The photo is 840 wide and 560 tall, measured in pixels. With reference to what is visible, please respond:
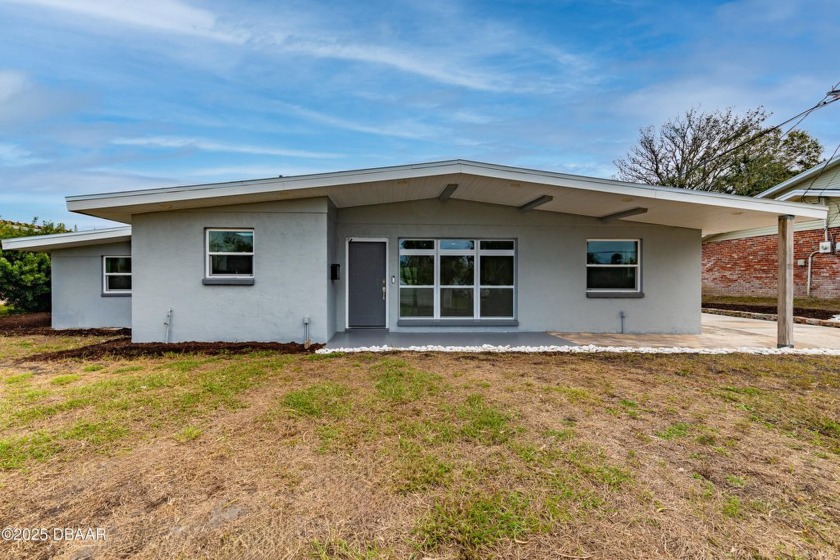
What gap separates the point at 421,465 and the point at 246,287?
19.3ft

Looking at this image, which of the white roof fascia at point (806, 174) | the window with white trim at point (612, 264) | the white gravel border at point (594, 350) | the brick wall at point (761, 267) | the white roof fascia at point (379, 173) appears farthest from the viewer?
the brick wall at point (761, 267)

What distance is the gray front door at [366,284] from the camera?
30.1 feet

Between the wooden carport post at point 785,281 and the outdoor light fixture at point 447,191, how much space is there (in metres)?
5.99

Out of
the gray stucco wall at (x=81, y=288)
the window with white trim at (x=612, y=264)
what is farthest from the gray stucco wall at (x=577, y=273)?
the gray stucco wall at (x=81, y=288)

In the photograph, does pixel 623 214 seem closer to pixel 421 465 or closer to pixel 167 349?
pixel 421 465

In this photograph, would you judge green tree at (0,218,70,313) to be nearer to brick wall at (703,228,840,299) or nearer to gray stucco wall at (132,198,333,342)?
gray stucco wall at (132,198,333,342)

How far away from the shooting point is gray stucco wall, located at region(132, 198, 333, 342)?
7.64 metres

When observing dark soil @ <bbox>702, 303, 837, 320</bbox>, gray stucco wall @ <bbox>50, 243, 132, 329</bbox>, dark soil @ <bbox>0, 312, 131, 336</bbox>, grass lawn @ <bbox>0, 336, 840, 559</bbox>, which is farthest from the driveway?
gray stucco wall @ <bbox>50, 243, 132, 329</bbox>

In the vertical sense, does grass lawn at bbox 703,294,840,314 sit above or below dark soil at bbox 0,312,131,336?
above

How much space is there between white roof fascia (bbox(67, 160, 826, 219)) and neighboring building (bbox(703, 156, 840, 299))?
8294 millimetres

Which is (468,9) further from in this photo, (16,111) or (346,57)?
(16,111)

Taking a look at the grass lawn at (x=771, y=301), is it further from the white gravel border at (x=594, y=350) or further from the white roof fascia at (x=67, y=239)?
the white roof fascia at (x=67, y=239)

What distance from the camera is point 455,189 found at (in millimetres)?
8148

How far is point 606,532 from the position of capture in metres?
2.23
